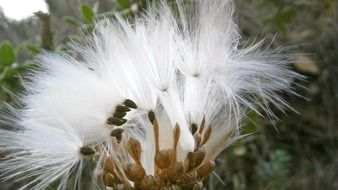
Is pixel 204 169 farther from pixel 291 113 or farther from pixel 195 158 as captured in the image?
pixel 291 113

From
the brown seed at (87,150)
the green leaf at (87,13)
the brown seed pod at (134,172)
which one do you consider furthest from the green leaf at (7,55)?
the brown seed pod at (134,172)

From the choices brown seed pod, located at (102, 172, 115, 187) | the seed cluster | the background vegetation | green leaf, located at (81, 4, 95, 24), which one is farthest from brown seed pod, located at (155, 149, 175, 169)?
the background vegetation

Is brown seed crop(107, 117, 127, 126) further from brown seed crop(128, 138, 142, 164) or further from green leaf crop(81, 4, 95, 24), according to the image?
green leaf crop(81, 4, 95, 24)

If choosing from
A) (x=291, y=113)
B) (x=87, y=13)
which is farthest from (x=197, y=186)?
(x=291, y=113)

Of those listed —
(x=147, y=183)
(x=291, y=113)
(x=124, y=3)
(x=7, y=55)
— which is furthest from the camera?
(x=291, y=113)

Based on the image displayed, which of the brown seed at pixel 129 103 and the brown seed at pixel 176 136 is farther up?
the brown seed at pixel 129 103

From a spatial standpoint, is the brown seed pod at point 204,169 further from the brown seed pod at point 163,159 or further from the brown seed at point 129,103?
the brown seed at point 129,103

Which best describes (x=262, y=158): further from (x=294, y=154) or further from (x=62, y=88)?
(x=62, y=88)
